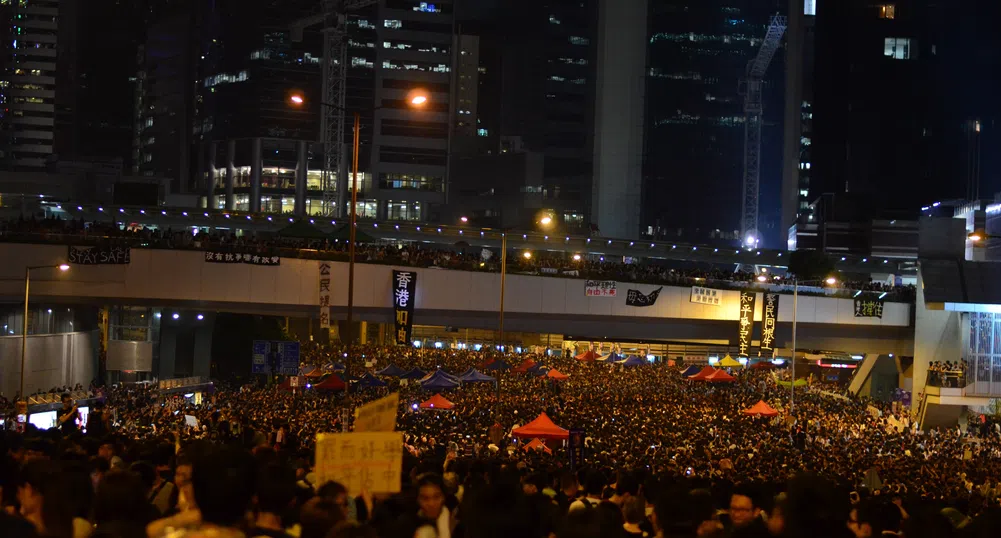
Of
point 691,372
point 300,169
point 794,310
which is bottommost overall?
point 691,372

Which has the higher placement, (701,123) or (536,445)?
(701,123)

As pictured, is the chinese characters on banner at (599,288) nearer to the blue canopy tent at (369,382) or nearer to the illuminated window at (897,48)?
the blue canopy tent at (369,382)

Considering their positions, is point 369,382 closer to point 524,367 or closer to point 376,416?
point 524,367

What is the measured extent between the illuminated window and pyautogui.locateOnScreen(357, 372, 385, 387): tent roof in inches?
2630

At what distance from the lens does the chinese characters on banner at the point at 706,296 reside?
1838 inches

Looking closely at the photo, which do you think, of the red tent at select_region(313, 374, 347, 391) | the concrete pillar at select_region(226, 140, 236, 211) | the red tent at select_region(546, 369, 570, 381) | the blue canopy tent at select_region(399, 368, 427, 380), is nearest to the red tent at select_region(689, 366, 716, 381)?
the red tent at select_region(546, 369, 570, 381)

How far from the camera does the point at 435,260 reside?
1773 inches

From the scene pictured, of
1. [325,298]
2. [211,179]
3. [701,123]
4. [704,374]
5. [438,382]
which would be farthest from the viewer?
[701,123]

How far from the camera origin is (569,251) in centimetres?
8262

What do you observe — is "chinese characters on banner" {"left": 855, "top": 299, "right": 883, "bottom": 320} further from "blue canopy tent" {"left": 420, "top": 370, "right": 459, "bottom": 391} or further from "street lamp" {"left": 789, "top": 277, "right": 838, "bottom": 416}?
"blue canopy tent" {"left": 420, "top": 370, "right": 459, "bottom": 391}

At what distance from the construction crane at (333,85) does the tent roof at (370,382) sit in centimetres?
8494

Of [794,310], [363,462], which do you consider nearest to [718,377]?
[794,310]

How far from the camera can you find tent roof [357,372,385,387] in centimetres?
3888

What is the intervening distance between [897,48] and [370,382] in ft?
224
